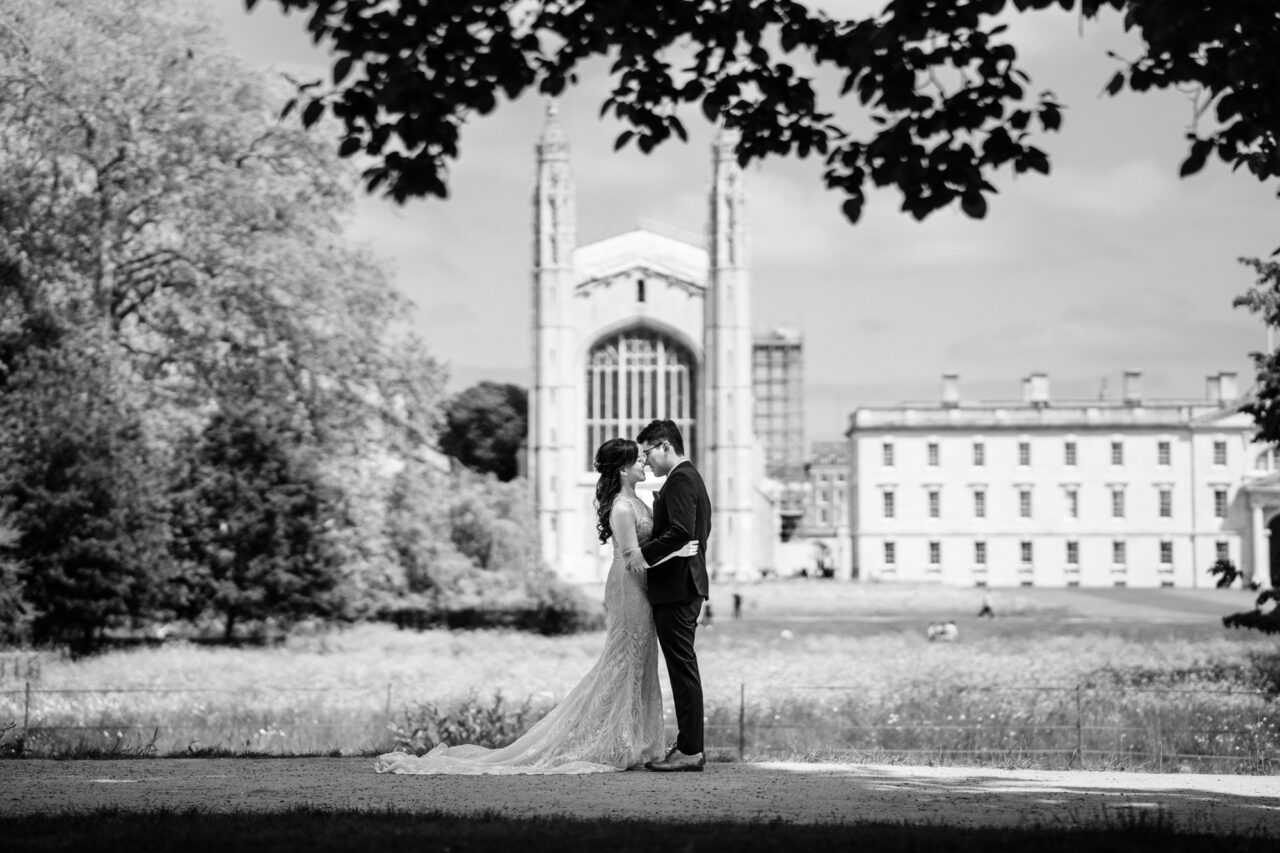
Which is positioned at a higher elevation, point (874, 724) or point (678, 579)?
point (678, 579)

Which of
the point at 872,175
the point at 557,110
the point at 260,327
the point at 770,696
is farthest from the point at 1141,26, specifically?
the point at 557,110

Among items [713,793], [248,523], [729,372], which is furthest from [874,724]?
[729,372]

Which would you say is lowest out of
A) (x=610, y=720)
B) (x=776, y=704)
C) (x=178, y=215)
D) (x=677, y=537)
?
(x=776, y=704)

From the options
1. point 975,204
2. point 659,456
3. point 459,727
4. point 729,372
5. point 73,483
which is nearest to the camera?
point 975,204

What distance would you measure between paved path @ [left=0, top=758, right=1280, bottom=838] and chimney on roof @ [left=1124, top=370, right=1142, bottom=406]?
266 ft

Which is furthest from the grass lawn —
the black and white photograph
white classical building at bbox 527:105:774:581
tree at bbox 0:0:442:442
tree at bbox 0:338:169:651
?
white classical building at bbox 527:105:774:581

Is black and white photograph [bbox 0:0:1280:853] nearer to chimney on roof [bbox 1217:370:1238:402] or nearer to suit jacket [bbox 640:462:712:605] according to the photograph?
suit jacket [bbox 640:462:712:605]

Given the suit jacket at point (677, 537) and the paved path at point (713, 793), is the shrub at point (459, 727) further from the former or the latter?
the suit jacket at point (677, 537)

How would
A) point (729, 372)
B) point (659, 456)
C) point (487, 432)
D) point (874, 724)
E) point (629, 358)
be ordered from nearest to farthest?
point (659, 456) < point (874, 724) < point (729, 372) < point (629, 358) < point (487, 432)

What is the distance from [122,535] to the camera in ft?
81.9

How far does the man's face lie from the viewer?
933 cm

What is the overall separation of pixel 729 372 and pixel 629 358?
507 cm

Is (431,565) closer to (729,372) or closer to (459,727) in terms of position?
(459,727)

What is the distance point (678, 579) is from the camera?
30.1 feet
